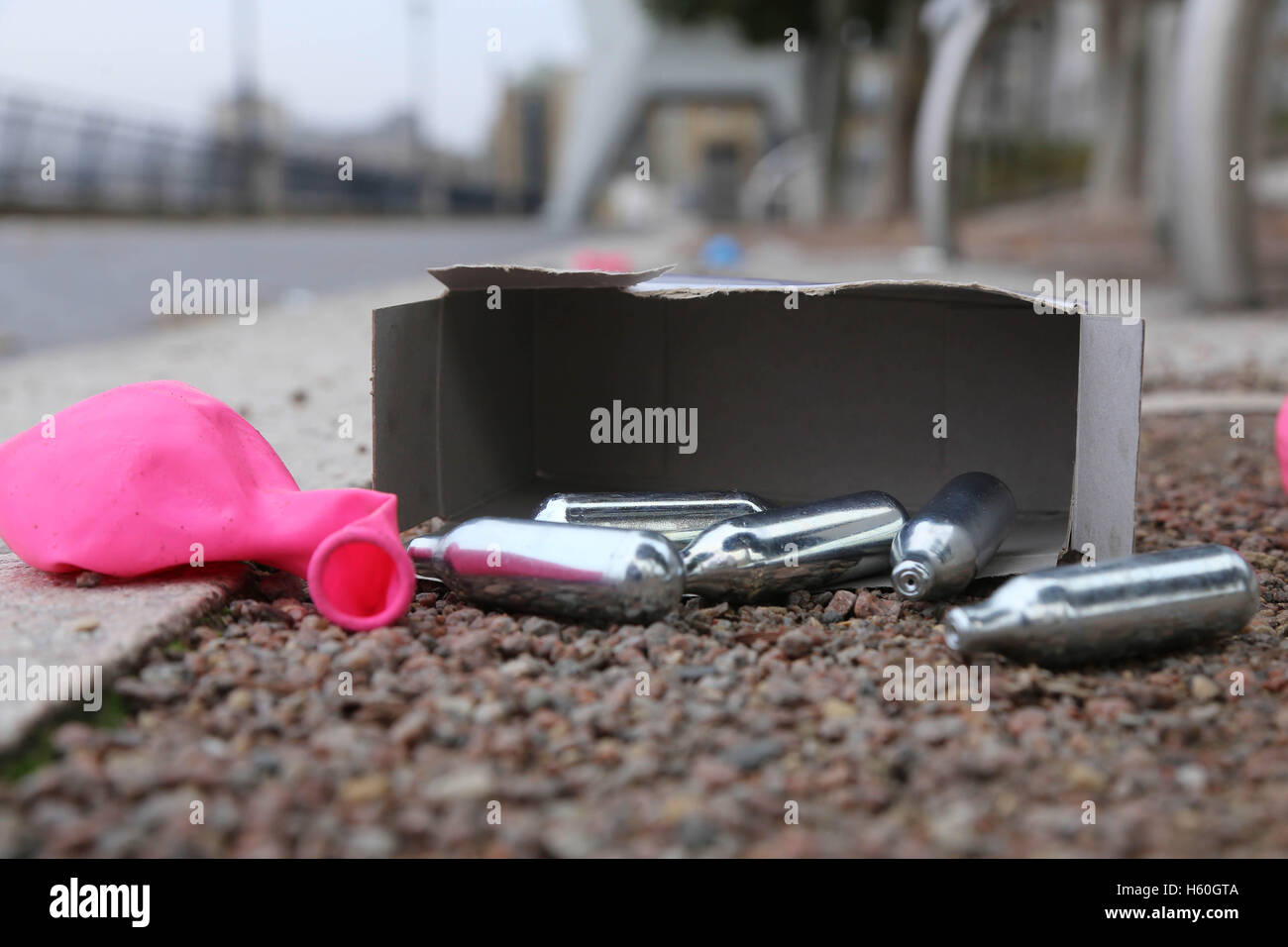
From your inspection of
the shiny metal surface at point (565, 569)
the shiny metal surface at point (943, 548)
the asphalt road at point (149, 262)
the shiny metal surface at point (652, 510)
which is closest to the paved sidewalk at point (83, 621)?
the shiny metal surface at point (565, 569)

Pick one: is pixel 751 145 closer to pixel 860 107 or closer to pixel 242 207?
pixel 860 107

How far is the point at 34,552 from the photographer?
8.17 ft

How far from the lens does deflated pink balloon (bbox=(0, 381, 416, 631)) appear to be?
242cm

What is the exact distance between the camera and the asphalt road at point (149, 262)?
8656 mm

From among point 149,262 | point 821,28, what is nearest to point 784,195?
point 821,28

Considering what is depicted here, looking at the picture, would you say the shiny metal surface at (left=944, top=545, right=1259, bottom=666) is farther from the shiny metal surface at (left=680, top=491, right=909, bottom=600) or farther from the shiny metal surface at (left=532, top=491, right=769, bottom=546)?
the shiny metal surface at (left=532, top=491, right=769, bottom=546)

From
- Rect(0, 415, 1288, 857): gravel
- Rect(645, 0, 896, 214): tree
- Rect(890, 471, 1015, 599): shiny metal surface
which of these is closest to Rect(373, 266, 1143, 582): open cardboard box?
Rect(890, 471, 1015, 599): shiny metal surface

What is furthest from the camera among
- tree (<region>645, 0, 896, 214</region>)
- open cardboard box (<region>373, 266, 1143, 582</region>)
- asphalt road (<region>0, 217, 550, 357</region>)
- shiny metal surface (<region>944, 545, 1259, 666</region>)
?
tree (<region>645, 0, 896, 214</region>)

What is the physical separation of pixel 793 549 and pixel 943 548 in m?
0.32

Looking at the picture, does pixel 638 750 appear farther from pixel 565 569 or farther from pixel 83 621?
pixel 83 621

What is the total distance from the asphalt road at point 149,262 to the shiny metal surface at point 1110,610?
6650mm

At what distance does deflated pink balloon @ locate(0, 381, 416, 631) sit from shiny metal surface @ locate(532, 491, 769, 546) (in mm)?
572

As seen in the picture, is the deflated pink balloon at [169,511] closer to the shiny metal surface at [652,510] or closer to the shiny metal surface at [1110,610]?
the shiny metal surface at [652,510]

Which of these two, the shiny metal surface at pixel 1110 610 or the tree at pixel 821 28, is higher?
the tree at pixel 821 28
